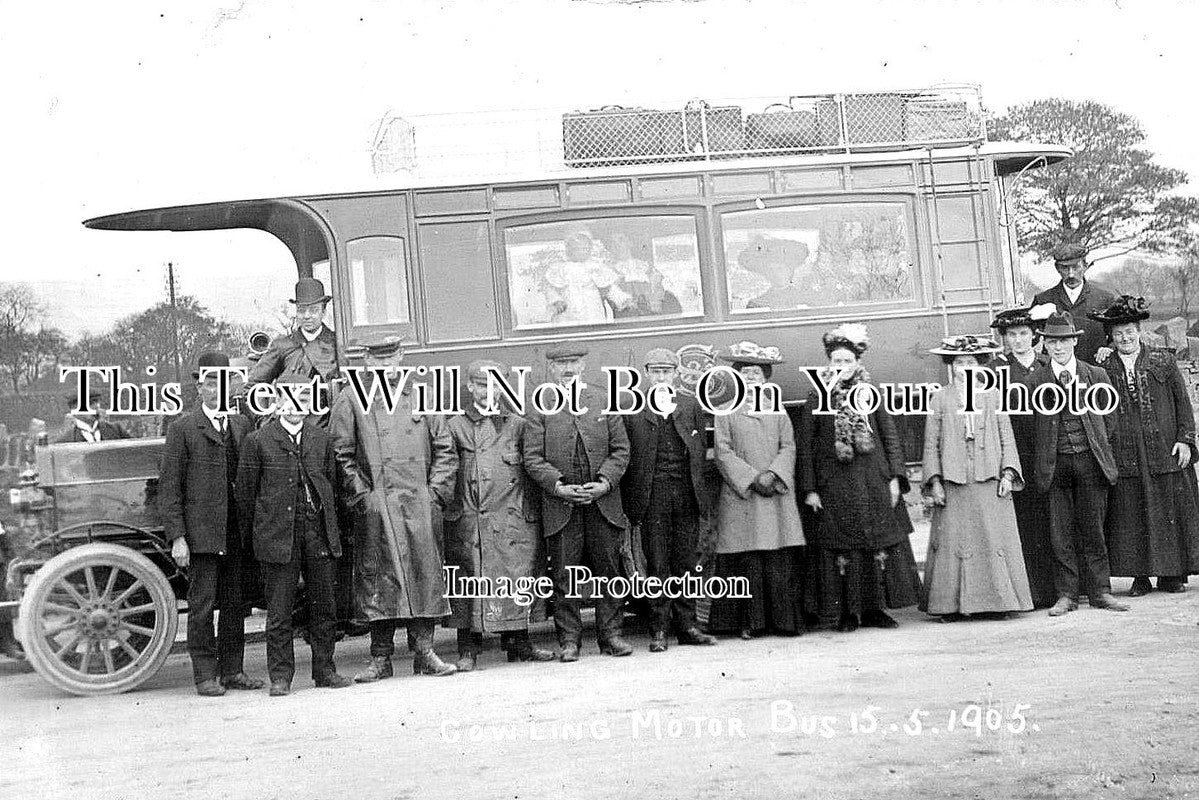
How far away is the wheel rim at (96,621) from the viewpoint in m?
6.62

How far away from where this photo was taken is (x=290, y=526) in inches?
261

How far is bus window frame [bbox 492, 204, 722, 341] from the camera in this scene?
8.18 m

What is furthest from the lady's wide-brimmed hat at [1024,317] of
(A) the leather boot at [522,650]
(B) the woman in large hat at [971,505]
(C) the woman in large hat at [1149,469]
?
(A) the leather boot at [522,650]

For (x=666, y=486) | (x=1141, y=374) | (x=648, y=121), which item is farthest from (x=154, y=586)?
(x=1141, y=374)

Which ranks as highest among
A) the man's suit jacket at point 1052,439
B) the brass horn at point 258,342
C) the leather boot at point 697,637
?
the brass horn at point 258,342

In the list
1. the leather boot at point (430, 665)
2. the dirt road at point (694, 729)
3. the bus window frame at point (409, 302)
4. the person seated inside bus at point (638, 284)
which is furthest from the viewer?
the person seated inside bus at point (638, 284)

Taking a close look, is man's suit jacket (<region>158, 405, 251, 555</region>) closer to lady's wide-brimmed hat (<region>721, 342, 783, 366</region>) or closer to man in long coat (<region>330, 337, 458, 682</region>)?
man in long coat (<region>330, 337, 458, 682</region>)

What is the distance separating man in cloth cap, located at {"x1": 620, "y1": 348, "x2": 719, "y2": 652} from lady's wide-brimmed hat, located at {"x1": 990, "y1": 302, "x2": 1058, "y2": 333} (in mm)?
2011

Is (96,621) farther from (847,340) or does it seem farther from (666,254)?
(847,340)

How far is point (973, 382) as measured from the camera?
7719mm

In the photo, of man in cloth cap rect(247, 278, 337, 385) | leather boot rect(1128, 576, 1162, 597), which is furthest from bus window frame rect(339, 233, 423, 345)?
leather boot rect(1128, 576, 1162, 597)

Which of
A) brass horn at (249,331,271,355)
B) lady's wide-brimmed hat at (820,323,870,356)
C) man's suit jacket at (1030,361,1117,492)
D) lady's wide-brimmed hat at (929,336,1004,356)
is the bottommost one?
man's suit jacket at (1030,361,1117,492)

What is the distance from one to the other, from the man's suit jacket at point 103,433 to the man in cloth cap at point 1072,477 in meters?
5.58

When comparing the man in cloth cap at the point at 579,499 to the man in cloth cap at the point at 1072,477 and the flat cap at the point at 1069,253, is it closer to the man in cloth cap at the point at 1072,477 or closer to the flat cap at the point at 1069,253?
the man in cloth cap at the point at 1072,477
